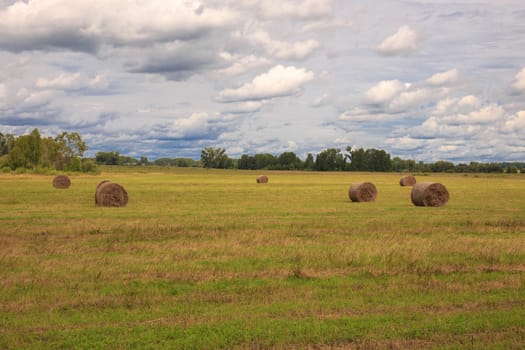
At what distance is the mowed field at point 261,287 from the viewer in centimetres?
732

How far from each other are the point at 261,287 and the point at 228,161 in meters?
186

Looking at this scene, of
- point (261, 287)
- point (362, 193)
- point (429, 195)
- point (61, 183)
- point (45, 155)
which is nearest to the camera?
point (261, 287)

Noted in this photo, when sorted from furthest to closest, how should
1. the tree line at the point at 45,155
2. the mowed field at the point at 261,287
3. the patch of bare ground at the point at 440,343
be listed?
the tree line at the point at 45,155 → the mowed field at the point at 261,287 → the patch of bare ground at the point at 440,343

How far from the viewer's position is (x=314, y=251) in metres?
13.6

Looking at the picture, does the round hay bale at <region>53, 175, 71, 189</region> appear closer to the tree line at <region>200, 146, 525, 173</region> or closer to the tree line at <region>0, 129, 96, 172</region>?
the tree line at <region>0, 129, 96, 172</region>

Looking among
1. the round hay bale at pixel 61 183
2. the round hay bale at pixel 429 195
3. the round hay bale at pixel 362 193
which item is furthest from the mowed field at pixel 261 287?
the round hay bale at pixel 61 183

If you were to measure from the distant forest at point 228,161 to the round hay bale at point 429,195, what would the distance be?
90.2 m

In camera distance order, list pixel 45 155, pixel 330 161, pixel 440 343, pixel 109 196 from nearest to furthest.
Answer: pixel 440 343 < pixel 109 196 < pixel 45 155 < pixel 330 161

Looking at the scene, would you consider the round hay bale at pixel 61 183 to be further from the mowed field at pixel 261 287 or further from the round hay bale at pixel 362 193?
the mowed field at pixel 261 287

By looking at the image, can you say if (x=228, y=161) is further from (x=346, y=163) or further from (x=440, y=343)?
(x=440, y=343)

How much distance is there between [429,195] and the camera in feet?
97.8

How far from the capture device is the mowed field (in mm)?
7320

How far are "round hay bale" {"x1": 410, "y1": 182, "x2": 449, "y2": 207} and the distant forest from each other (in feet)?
296

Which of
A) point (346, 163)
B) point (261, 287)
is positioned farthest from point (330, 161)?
point (261, 287)
